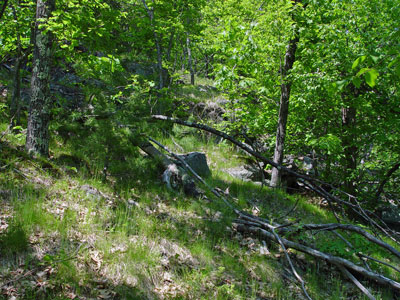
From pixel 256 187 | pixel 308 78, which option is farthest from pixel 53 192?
pixel 308 78

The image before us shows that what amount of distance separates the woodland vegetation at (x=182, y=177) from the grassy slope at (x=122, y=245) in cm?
2

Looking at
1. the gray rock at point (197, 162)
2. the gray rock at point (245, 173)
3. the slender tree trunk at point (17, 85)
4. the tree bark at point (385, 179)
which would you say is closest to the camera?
the slender tree trunk at point (17, 85)

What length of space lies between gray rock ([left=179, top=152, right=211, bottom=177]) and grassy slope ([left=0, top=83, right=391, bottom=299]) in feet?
4.40

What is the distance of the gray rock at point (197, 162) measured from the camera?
7344 millimetres

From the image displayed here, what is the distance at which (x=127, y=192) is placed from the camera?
5.35 metres

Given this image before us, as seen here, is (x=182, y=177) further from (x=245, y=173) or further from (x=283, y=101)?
(x=283, y=101)

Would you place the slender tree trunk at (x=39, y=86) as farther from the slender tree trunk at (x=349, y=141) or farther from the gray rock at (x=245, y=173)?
the slender tree trunk at (x=349, y=141)

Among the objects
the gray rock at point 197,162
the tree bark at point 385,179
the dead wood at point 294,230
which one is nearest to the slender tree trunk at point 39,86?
the gray rock at point 197,162

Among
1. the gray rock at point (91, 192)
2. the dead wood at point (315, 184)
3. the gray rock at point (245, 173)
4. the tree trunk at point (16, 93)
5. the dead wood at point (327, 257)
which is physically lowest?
the dead wood at point (327, 257)

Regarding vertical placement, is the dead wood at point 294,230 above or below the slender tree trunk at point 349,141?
below

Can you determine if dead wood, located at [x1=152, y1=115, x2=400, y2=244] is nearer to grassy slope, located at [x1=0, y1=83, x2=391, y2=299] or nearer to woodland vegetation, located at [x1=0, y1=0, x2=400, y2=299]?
woodland vegetation, located at [x1=0, y1=0, x2=400, y2=299]

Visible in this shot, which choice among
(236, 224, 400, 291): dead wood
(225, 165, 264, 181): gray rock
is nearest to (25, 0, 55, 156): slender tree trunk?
(236, 224, 400, 291): dead wood

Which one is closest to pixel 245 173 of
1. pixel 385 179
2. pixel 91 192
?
pixel 385 179

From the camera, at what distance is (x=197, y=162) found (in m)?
7.54
